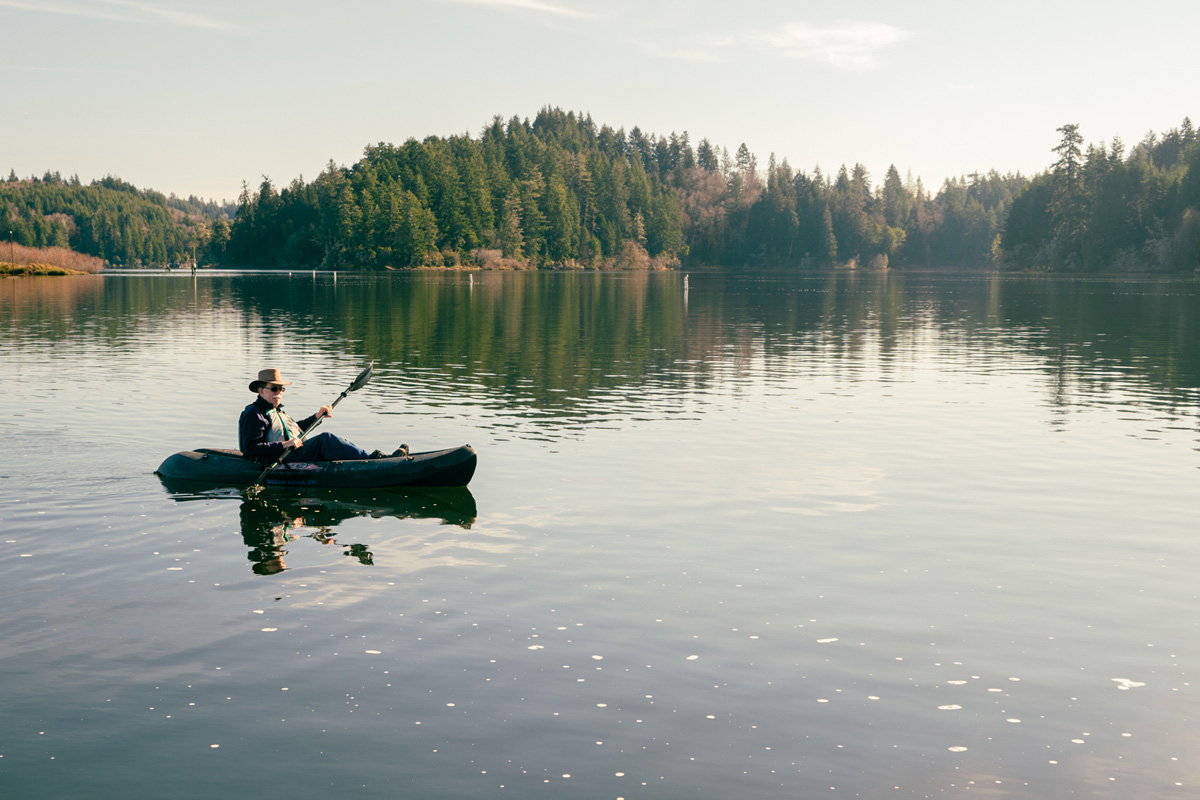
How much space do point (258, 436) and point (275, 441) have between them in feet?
0.99

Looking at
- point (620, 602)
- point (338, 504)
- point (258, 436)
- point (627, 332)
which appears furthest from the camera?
point (627, 332)

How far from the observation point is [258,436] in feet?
60.4

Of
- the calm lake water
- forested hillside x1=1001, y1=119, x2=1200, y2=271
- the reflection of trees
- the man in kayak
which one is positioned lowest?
the calm lake water

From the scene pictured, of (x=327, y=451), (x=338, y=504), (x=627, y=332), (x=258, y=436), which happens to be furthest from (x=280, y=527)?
(x=627, y=332)

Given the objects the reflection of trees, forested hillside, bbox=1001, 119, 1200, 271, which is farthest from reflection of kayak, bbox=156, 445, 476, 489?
forested hillside, bbox=1001, 119, 1200, 271

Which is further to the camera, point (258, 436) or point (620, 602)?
point (258, 436)

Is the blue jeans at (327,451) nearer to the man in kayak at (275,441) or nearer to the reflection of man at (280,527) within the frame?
the man in kayak at (275,441)

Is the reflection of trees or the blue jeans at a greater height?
the reflection of trees

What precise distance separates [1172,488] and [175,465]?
56.7 ft

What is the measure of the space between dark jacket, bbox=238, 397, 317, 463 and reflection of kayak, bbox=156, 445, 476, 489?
0.19 meters

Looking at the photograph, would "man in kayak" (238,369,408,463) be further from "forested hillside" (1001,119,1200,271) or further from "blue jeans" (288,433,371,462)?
"forested hillside" (1001,119,1200,271)

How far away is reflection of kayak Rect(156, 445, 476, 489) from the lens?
17969 mm

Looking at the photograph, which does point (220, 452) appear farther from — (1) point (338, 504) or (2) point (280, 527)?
(2) point (280, 527)

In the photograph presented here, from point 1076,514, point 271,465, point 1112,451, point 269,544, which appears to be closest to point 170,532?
point 269,544
